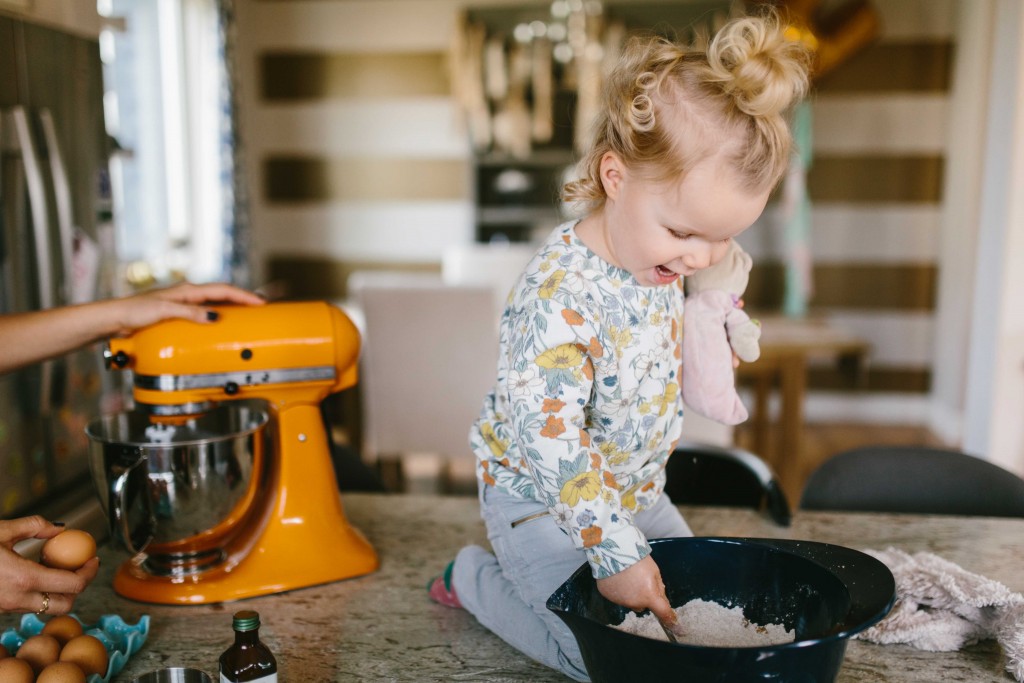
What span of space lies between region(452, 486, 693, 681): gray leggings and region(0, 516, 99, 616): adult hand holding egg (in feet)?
1.64

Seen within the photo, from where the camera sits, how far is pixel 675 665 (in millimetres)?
872

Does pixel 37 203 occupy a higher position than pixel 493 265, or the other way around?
pixel 37 203

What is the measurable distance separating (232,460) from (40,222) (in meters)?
1.21

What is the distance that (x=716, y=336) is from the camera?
4.49ft

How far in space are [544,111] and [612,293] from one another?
163 inches

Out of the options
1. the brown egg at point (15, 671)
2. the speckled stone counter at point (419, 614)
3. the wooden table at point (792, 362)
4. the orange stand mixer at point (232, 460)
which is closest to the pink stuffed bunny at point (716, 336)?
the speckled stone counter at point (419, 614)

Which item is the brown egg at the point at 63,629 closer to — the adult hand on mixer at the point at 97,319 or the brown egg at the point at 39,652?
the brown egg at the point at 39,652

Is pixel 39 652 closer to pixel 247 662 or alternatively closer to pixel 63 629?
pixel 63 629

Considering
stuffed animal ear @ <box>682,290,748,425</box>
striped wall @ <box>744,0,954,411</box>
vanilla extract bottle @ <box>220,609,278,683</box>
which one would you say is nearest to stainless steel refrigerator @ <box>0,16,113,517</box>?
vanilla extract bottle @ <box>220,609,278,683</box>

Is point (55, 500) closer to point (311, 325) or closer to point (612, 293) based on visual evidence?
point (311, 325)

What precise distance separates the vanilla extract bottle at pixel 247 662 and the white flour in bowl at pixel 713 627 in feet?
1.33

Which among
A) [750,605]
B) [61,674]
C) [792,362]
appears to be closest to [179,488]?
[61,674]

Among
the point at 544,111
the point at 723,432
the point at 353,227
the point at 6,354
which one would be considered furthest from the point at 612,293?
the point at 353,227

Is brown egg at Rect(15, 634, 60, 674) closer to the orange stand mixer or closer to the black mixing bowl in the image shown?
the orange stand mixer
